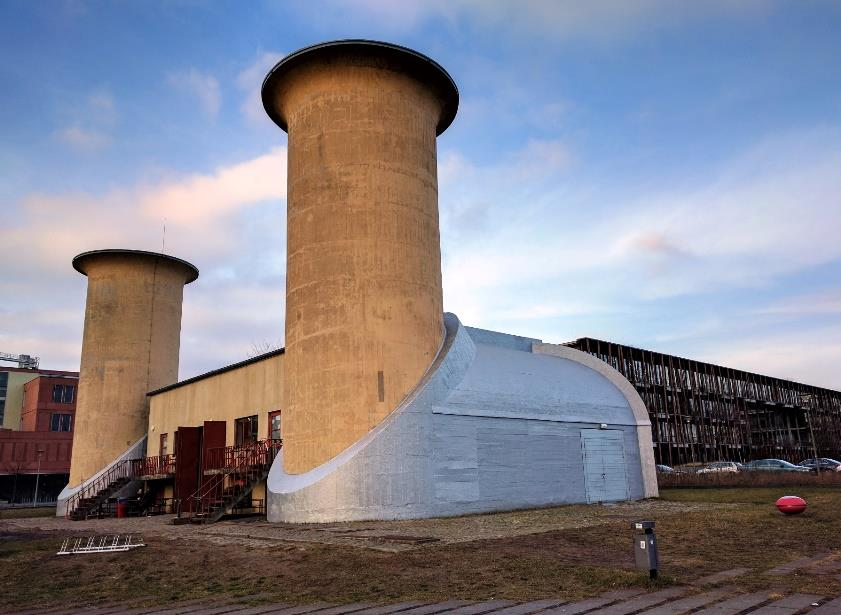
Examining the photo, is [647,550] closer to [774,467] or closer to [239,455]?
[239,455]

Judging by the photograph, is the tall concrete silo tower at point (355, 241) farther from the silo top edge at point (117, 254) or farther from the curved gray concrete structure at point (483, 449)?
the silo top edge at point (117, 254)

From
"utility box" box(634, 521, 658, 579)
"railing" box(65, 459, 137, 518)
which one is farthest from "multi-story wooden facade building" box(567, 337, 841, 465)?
"utility box" box(634, 521, 658, 579)

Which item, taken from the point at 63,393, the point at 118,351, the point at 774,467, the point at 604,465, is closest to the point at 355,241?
the point at 604,465

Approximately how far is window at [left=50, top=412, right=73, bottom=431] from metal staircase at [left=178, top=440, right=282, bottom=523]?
2086 inches

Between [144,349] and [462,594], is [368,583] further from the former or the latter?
[144,349]

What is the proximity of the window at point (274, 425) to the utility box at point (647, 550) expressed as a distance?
19817mm

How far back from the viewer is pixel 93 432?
37875 mm

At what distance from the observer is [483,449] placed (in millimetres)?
22328

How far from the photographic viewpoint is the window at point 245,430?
28703 mm

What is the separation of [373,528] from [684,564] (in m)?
9.08

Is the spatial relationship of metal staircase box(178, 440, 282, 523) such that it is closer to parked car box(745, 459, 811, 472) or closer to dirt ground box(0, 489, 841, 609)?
dirt ground box(0, 489, 841, 609)

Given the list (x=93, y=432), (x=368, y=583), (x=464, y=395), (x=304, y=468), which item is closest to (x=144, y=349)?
(x=93, y=432)

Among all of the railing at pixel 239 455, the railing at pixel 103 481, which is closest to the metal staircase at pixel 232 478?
the railing at pixel 239 455

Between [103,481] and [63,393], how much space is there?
4457cm
